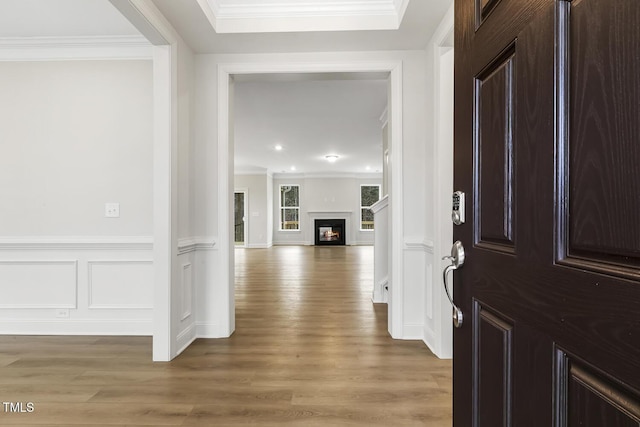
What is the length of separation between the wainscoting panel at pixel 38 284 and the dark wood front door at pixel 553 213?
10.5 feet

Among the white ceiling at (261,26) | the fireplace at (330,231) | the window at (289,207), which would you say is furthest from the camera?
the window at (289,207)

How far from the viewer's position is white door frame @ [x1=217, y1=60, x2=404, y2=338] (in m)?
2.70

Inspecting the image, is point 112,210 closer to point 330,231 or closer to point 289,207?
point 289,207

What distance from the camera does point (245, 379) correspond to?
2.06 metres

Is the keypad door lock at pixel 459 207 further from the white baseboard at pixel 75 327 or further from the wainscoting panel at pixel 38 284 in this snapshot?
the wainscoting panel at pixel 38 284

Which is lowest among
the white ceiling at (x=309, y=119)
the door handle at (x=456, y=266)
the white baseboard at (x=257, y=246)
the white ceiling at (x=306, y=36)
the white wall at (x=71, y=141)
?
the white baseboard at (x=257, y=246)

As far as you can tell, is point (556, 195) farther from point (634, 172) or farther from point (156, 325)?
point (156, 325)

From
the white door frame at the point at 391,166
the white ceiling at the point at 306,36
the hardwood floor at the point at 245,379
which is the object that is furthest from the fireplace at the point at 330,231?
the white ceiling at the point at 306,36

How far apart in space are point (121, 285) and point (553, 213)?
3.15 metres

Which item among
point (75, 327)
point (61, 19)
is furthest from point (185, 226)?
point (61, 19)

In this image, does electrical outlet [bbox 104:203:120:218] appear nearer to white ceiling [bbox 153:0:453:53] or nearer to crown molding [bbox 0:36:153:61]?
crown molding [bbox 0:36:153:61]

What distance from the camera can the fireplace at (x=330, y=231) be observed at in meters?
11.8

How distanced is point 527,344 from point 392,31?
235 centimetres

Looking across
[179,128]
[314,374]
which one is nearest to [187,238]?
[179,128]
